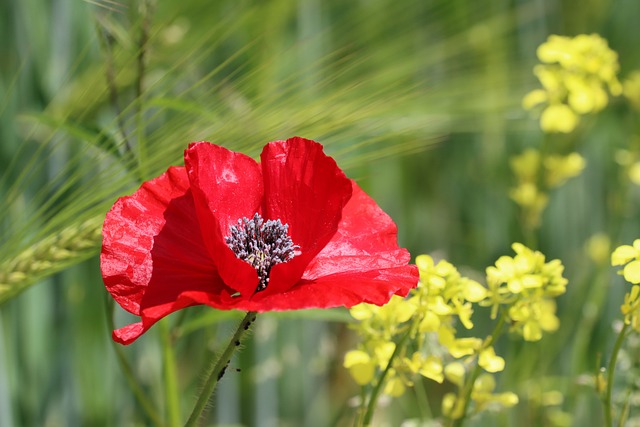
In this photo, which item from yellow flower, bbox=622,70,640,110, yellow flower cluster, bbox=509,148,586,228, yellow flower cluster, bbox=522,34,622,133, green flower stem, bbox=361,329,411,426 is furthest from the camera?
yellow flower, bbox=622,70,640,110

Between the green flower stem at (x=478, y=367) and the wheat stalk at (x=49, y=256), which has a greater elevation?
the wheat stalk at (x=49, y=256)

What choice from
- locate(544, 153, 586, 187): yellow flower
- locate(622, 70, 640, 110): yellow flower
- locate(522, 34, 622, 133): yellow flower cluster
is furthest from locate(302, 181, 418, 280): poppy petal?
locate(622, 70, 640, 110): yellow flower

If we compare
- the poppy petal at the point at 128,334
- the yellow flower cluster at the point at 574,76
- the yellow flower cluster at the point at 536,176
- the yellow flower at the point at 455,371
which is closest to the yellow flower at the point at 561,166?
the yellow flower cluster at the point at 536,176

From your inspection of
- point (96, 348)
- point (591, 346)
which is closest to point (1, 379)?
point (96, 348)

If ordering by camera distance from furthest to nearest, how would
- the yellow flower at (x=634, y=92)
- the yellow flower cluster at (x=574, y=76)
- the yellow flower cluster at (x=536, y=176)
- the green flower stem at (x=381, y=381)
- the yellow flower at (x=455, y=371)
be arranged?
the yellow flower at (x=634, y=92), the yellow flower cluster at (x=536, y=176), the yellow flower cluster at (x=574, y=76), the yellow flower at (x=455, y=371), the green flower stem at (x=381, y=381)

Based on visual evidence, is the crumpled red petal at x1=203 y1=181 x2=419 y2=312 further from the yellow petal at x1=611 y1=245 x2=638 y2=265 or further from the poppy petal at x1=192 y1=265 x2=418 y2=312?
the yellow petal at x1=611 y1=245 x2=638 y2=265

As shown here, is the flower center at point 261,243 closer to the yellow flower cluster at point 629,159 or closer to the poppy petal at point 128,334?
the poppy petal at point 128,334

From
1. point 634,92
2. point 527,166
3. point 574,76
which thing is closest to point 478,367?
point 574,76

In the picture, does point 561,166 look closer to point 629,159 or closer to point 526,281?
point 629,159

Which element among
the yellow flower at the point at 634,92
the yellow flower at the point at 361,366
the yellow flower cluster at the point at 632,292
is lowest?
the yellow flower at the point at 361,366
